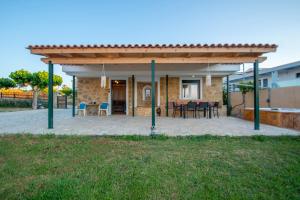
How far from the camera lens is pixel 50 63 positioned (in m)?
6.48

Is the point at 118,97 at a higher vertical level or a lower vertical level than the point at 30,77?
lower

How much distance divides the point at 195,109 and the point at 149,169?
24.8ft

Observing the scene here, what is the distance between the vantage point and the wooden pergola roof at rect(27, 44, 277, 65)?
582 centimetres

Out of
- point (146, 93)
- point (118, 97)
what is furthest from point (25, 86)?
point (146, 93)

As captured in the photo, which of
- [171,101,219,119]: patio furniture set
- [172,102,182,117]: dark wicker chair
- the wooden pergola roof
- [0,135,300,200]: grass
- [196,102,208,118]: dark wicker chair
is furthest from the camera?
[172,102,182,117]: dark wicker chair

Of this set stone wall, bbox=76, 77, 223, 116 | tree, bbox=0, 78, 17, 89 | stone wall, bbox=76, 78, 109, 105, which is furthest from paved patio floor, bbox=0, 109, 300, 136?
→ tree, bbox=0, 78, 17, 89

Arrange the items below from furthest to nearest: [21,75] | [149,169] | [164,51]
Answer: [21,75], [164,51], [149,169]

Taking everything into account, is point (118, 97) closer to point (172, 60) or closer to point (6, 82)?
point (172, 60)

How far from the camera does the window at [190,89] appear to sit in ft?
39.6

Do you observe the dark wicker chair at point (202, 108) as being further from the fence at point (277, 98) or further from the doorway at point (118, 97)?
the doorway at point (118, 97)

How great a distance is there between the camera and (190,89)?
1216 centimetres

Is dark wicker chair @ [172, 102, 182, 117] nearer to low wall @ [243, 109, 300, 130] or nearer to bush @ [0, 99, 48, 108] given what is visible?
low wall @ [243, 109, 300, 130]

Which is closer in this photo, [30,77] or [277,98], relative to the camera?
[277,98]

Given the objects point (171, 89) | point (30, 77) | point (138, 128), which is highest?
A: point (30, 77)
